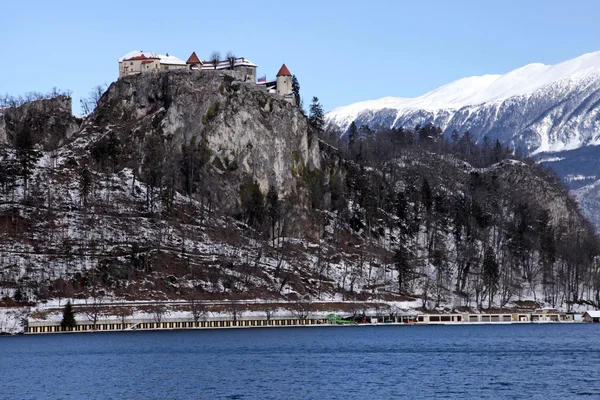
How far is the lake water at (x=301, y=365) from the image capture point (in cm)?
10188

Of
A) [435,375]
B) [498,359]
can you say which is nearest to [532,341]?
[498,359]

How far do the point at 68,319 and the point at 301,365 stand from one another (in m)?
69.6

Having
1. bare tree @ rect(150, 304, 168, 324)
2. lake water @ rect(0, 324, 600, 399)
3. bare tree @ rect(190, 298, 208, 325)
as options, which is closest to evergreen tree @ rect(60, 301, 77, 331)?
lake water @ rect(0, 324, 600, 399)

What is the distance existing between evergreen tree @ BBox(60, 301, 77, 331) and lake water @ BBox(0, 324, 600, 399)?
466 centimetres

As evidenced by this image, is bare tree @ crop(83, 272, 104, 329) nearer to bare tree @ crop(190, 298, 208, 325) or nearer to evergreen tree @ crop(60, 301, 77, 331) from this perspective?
evergreen tree @ crop(60, 301, 77, 331)

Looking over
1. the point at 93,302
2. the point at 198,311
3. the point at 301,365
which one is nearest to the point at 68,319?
the point at 93,302

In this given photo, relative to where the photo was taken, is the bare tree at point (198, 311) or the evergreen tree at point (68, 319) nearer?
the evergreen tree at point (68, 319)

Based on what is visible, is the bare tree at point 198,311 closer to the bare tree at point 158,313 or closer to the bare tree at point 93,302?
the bare tree at point 158,313

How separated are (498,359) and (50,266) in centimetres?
9697

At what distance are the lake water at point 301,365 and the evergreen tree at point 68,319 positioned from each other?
4.66 meters

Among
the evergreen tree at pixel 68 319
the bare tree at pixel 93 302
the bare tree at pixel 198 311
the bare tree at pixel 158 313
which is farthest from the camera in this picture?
the bare tree at pixel 198 311

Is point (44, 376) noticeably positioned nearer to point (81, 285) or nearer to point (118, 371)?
point (118, 371)

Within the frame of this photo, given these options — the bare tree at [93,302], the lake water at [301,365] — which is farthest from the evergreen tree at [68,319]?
the lake water at [301,365]

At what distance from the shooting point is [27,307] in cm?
18625
